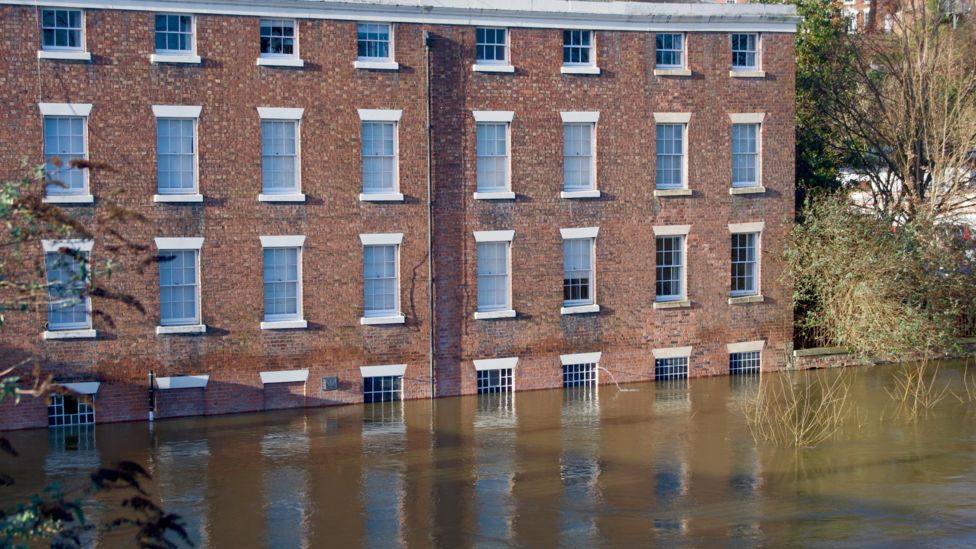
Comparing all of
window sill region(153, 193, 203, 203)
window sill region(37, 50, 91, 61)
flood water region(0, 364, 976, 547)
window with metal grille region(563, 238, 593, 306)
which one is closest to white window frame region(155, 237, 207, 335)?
window sill region(153, 193, 203, 203)

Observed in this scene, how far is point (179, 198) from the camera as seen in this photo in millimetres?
26641

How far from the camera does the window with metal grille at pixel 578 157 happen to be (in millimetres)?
30328

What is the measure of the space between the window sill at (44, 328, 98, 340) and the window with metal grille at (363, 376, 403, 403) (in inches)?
247

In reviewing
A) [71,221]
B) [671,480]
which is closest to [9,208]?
[71,221]

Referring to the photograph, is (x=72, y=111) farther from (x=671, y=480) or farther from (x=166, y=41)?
(x=671, y=480)

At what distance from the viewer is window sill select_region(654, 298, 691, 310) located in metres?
31.2

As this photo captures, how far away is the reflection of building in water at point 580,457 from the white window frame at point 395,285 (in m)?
4.49

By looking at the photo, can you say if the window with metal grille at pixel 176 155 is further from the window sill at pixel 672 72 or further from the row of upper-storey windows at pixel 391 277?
the window sill at pixel 672 72

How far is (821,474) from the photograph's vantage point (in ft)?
73.7

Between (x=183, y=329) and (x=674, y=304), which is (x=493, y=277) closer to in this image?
(x=674, y=304)

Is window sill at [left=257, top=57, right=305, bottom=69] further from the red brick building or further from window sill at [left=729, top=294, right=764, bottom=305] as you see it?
window sill at [left=729, top=294, right=764, bottom=305]

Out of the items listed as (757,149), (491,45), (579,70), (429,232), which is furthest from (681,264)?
(491,45)

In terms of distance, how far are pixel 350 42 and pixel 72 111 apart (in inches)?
247

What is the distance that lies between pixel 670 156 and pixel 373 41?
819 cm
